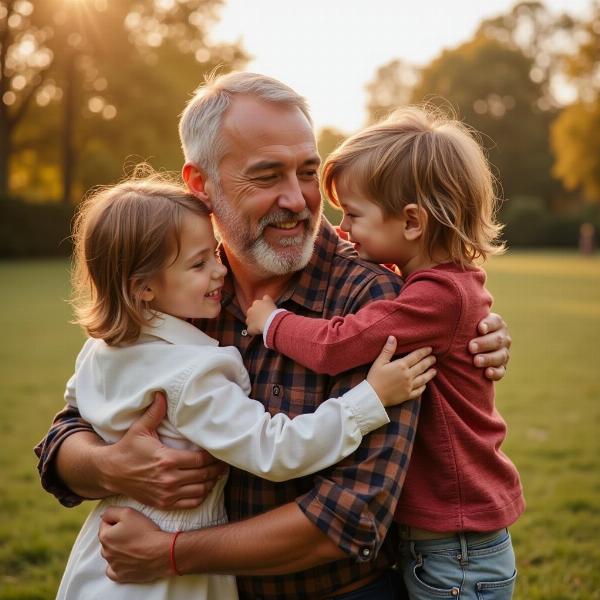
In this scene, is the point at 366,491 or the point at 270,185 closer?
the point at 366,491

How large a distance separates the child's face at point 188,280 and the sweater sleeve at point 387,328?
0.39 meters

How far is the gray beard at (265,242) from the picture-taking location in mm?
2748

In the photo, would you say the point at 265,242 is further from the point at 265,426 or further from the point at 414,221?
the point at 265,426

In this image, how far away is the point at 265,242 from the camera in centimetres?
282

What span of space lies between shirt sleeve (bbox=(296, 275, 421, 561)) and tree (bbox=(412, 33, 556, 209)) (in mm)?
53101

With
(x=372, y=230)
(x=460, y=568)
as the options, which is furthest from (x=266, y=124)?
(x=460, y=568)

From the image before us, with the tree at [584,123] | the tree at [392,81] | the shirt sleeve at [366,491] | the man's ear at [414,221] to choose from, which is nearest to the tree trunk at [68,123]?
the tree at [584,123]

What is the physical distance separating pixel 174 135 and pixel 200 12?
21.4 ft

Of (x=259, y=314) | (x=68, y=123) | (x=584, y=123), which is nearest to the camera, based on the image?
(x=259, y=314)

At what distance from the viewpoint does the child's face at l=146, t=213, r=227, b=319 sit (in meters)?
2.55

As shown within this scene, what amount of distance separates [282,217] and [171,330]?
647mm

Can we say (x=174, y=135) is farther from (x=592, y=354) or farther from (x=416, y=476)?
(x=416, y=476)

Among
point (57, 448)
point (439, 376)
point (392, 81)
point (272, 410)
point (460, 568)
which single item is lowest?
point (460, 568)

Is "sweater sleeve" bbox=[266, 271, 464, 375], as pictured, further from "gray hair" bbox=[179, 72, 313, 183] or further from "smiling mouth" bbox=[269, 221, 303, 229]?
"gray hair" bbox=[179, 72, 313, 183]
